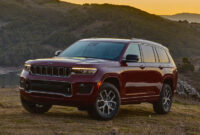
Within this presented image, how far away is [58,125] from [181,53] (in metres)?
103

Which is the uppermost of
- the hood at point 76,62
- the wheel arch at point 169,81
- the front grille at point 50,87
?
the hood at point 76,62

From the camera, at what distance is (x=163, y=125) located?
412 inches

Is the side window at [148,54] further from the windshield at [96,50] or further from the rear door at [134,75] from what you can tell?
the windshield at [96,50]

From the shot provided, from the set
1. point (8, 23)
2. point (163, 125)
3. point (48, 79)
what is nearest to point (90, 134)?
point (48, 79)

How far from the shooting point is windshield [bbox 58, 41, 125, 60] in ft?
35.3

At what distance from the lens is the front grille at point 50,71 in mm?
9734

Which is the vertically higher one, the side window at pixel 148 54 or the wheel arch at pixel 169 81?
the side window at pixel 148 54

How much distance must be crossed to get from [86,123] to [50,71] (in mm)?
1241

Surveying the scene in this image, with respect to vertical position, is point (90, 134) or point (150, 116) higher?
point (90, 134)

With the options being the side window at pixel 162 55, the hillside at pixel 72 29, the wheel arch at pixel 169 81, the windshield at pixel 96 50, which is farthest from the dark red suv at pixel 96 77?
the hillside at pixel 72 29

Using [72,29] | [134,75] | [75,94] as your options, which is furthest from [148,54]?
[72,29]

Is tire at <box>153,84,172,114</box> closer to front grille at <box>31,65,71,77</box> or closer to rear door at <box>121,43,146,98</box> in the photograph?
rear door at <box>121,43,146,98</box>

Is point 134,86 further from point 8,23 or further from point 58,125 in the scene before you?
point 8,23

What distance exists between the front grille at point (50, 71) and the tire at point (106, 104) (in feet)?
2.62
